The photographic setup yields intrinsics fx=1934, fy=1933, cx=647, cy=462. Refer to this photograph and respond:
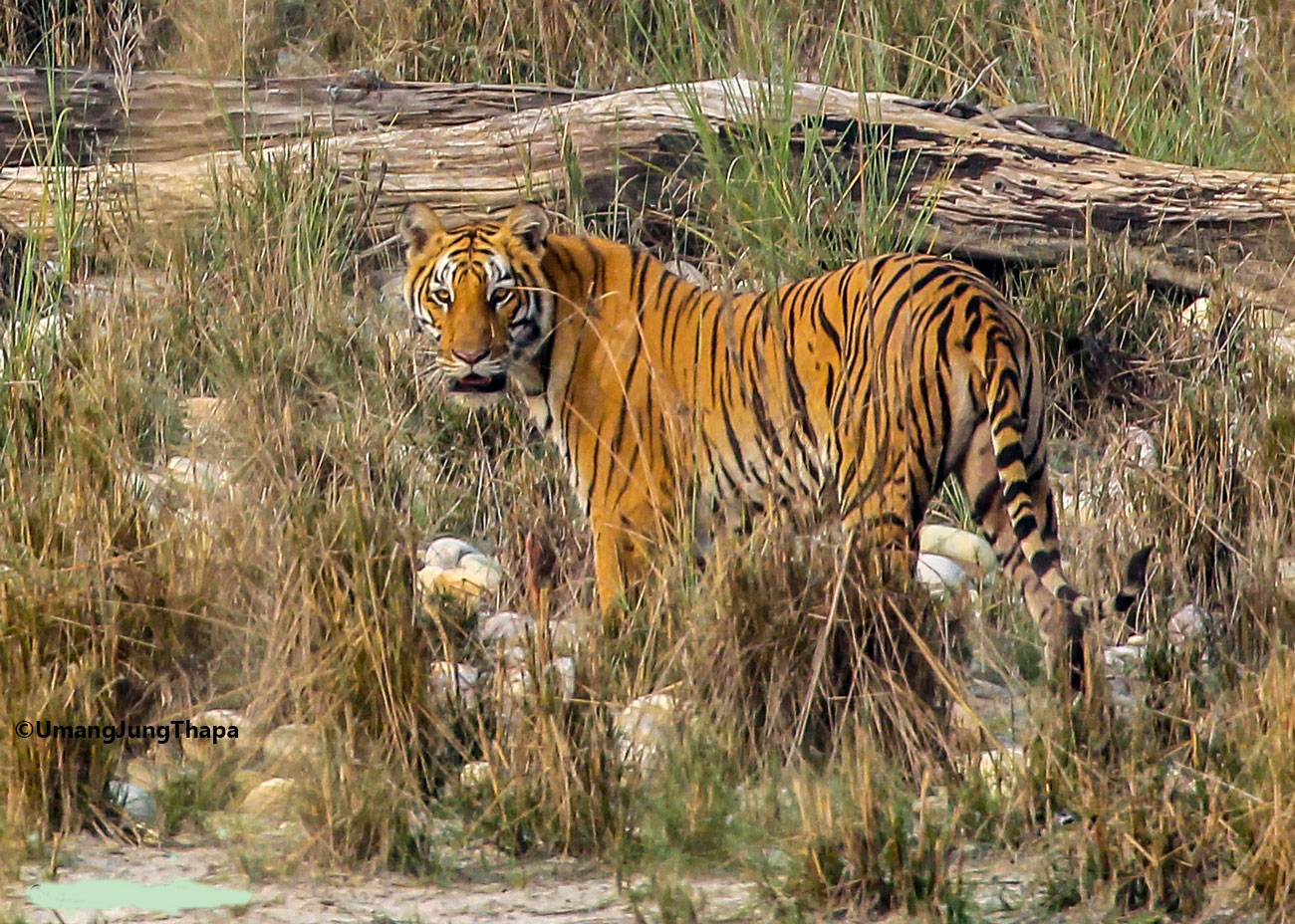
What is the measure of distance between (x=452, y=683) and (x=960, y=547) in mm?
1530

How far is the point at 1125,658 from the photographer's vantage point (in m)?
3.87

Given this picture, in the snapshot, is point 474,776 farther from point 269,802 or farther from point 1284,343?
point 1284,343

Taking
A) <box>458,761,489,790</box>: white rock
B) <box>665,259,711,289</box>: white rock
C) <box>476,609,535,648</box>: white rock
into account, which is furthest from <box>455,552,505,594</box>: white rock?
<box>665,259,711,289</box>: white rock

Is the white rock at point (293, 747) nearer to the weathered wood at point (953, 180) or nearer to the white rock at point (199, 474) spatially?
the white rock at point (199, 474)

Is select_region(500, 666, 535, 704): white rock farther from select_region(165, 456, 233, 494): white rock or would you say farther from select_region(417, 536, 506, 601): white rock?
select_region(165, 456, 233, 494): white rock

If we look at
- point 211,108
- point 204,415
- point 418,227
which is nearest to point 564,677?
point 418,227

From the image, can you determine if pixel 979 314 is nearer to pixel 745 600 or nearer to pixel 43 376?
pixel 745 600

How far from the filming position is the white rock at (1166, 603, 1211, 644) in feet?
12.4

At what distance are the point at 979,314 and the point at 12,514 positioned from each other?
1.94 metres

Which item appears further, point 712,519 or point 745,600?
point 712,519

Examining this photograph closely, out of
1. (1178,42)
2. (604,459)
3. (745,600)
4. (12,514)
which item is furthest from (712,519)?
(1178,42)

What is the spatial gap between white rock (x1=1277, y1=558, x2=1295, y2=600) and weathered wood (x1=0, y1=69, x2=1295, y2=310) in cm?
127

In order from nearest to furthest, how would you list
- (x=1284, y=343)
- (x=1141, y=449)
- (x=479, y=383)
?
1. (x=479, y=383)
2. (x=1141, y=449)
3. (x=1284, y=343)

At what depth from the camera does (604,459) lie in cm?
423
